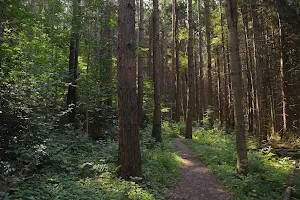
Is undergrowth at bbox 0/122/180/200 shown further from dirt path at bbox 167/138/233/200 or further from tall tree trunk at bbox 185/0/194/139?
tall tree trunk at bbox 185/0/194/139

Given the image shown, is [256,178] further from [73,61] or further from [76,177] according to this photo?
[73,61]

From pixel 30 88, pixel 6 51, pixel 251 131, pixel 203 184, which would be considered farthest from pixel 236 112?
pixel 251 131

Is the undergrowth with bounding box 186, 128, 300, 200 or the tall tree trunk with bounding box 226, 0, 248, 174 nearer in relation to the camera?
the undergrowth with bounding box 186, 128, 300, 200

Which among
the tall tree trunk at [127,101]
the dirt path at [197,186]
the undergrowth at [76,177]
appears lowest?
the dirt path at [197,186]

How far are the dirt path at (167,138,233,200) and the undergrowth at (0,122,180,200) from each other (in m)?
0.34

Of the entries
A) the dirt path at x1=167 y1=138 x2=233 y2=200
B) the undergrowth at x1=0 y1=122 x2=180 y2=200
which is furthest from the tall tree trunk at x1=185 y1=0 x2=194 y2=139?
the undergrowth at x1=0 y1=122 x2=180 y2=200

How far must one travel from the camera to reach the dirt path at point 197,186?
6229 mm

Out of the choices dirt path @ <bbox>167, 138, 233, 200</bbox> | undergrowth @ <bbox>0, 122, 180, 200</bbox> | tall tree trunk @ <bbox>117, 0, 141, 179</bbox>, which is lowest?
dirt path @ <bbox>167, 138, 233, 200</bbox>

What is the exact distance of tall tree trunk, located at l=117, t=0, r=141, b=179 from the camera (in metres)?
6.22

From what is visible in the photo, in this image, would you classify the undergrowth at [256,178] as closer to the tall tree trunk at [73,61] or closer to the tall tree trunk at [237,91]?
the tall tree trunk at [237,91]

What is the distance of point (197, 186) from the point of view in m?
7.05

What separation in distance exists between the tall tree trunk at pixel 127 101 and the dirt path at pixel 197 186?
1.36 m

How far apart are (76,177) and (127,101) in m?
2.35

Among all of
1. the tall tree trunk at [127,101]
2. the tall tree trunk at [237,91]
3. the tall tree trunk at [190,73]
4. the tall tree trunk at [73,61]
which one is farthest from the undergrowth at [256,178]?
the tall tree trunk at [73,61]
